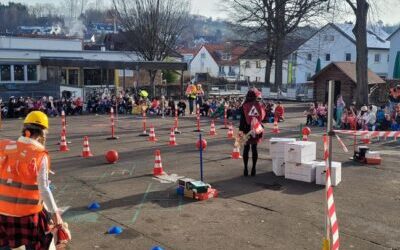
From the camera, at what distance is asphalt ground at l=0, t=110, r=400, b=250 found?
23.5 feet

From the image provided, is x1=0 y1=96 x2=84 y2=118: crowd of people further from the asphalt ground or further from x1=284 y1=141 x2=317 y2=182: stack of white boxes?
x1=284 y1=141 x2=317 y2=182: stack of white boxes

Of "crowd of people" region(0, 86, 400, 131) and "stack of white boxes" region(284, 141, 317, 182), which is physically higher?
"crowd of people" region(0, 86, 400, 131)

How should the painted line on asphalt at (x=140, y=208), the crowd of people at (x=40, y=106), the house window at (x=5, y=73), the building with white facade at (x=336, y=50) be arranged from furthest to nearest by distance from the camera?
the building with white facade at (x=336, y=50)
the house window at (x=5, y=73)
the crowd of people at (x=40, y=106)
the painted line on asphalt at (x=140, y=208)

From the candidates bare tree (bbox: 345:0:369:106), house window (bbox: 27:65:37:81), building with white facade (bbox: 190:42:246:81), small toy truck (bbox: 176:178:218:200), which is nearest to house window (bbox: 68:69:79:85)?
house window (bbox: 27:65:37:81)

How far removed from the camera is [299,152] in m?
10.7

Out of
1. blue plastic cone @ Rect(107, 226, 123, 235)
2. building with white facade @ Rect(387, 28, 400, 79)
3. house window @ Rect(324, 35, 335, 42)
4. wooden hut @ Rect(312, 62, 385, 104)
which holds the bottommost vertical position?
blue plastic cone @ Rect(107, 226, 123, 235)

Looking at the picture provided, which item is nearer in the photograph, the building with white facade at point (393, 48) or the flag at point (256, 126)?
the flag at point (256, 126)

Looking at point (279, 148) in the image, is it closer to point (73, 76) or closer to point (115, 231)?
point (115, 231)

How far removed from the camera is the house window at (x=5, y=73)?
39094 mm

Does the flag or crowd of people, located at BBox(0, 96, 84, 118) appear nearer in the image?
the flag

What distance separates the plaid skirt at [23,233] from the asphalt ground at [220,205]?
7.42 ft

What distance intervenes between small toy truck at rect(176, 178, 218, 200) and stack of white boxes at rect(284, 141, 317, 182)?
2.29 meters

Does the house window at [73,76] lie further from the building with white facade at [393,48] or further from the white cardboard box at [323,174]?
the white cardboard box at [323,174]

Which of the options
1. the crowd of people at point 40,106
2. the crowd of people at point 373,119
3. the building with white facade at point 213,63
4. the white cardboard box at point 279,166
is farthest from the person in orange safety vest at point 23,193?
the building with white facade at point 213,63
